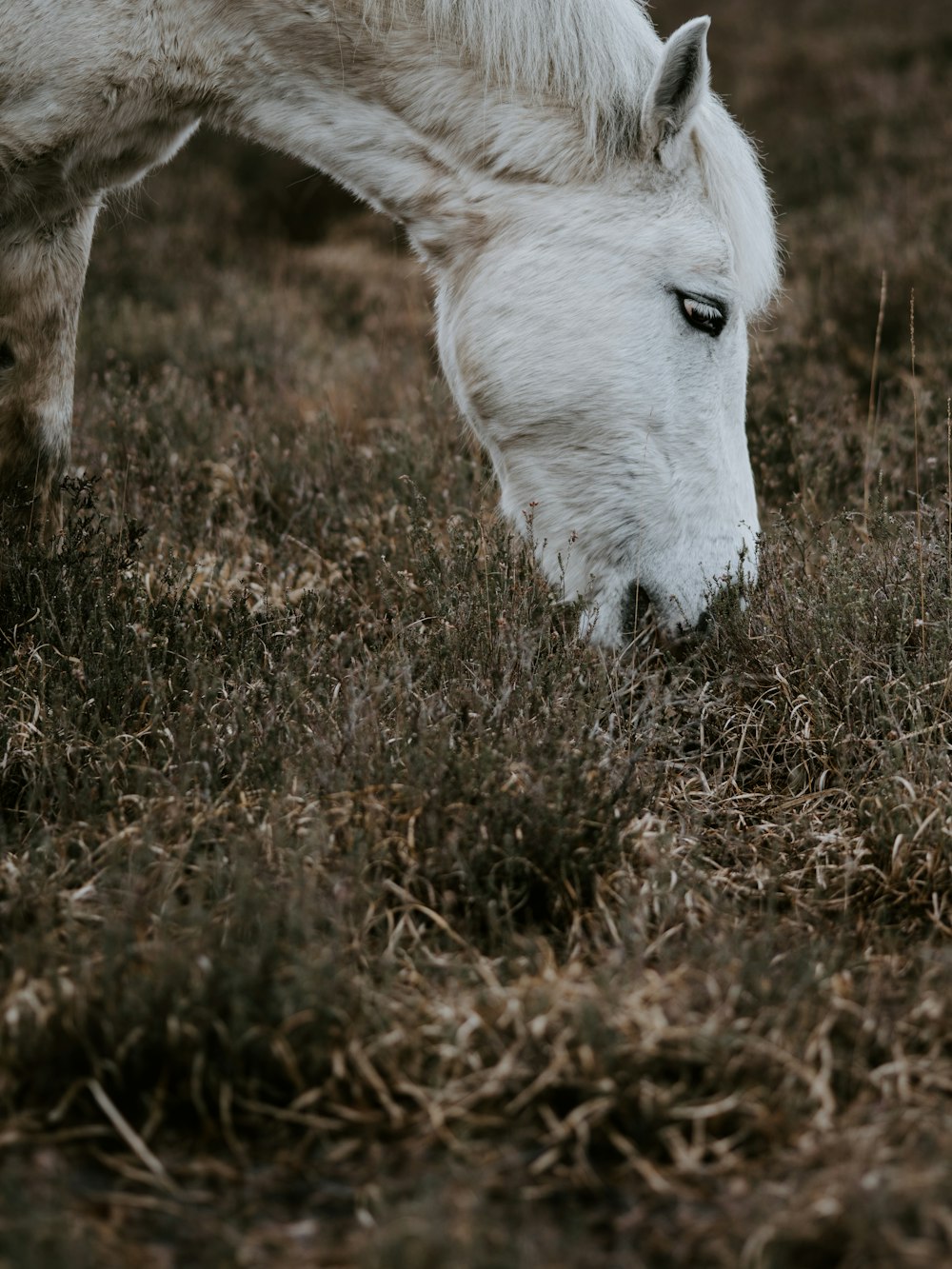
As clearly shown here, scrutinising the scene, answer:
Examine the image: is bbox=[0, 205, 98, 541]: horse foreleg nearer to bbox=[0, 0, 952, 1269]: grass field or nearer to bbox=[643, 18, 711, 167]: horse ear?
bbox=[0, 0, 952, 1269]: grass field

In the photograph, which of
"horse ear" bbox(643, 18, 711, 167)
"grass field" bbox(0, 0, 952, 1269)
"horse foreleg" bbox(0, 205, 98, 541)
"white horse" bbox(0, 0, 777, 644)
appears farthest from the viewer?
"horse foreleg" bbox(0, 205, 98, 541)

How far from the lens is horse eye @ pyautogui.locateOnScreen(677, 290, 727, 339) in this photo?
3.01 meters

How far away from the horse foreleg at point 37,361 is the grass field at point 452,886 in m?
0.22

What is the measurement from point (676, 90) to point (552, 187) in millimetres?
389

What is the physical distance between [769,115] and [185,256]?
529 cm

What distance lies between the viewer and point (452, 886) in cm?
235

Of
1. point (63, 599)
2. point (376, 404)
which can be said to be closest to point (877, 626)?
point (63, 599)

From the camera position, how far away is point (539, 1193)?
1.62 metres

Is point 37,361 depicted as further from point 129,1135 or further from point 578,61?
point 129,1135

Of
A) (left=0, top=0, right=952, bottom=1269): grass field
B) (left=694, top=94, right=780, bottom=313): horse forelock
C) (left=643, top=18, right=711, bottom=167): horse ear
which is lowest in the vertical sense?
(left=0, top=0, right=952, bottom=1269): grass field

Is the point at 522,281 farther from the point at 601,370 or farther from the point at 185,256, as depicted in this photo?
the point at 185,256

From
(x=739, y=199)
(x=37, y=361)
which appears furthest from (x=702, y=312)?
(x=37, y=361)

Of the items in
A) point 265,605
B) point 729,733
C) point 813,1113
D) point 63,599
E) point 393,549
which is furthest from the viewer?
point 393,549

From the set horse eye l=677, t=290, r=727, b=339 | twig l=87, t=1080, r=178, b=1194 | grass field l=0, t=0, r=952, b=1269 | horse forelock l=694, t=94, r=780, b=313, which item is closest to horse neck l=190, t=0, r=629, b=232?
horse forelock l=694, t=94, r=780, b=313
